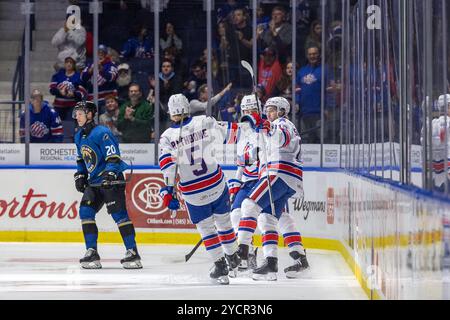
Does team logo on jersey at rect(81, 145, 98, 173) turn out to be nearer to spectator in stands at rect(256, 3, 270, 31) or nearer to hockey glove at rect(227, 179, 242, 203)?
hockey glove at rect(227, 179, 242, 203)

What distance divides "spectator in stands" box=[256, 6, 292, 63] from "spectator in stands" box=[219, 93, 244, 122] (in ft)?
2.03

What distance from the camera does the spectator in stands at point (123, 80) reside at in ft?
41.2

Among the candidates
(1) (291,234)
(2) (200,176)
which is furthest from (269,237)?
(2) (200,176)

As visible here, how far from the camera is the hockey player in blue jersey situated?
9.37 metres

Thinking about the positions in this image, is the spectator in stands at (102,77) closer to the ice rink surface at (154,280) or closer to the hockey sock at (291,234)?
the ice rink surface at (154,280)

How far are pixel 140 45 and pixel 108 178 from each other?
3.43 m

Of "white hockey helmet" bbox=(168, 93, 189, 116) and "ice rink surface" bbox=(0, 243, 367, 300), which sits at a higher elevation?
"white hockey helmet" bbox=(168, 93, 189, 116)

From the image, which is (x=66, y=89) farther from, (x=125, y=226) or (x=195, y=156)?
(x=195, y=156)

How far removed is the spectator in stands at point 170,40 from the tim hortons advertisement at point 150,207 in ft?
4.38

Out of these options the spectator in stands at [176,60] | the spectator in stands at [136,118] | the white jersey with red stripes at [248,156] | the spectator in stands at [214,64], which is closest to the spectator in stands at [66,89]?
the spectator in stands at [136,118]

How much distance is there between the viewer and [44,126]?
12.5 meters

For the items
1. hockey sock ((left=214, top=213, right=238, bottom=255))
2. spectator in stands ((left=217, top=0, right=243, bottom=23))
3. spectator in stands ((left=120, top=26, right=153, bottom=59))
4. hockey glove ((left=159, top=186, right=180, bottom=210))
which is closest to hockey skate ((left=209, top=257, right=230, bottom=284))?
hockey sock ((left=214, top=213, right=238, bottom=255))

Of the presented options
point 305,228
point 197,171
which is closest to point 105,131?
point 197,171

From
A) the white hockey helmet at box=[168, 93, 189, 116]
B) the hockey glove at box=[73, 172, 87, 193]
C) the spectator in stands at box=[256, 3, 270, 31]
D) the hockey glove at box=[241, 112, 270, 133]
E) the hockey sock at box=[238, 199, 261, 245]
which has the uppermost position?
the spectator in stands at box=[256, 3, 270, 31]
